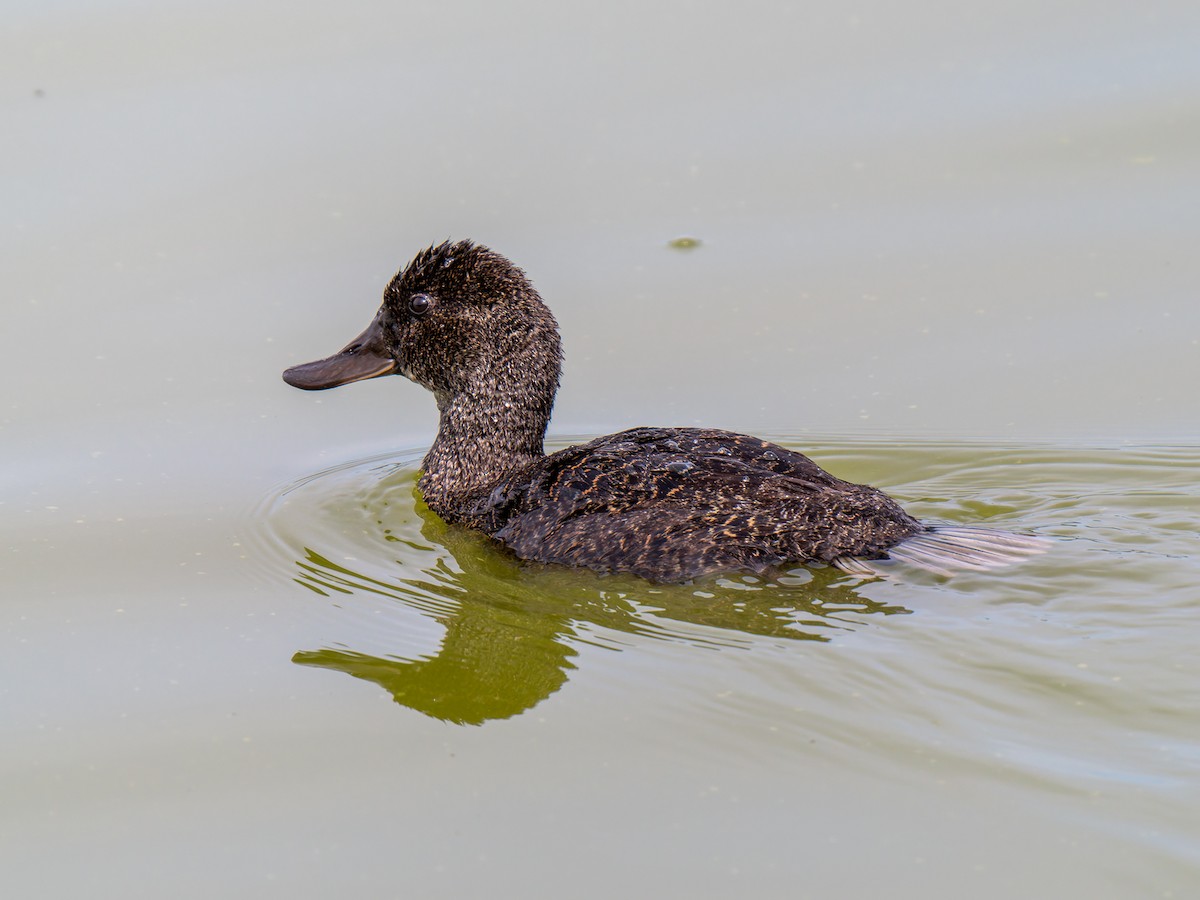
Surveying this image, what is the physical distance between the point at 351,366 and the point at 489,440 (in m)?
0.85

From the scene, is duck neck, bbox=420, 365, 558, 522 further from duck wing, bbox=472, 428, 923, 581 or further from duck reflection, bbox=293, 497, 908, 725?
duck reflection, bbox=293, 497, 908, 725

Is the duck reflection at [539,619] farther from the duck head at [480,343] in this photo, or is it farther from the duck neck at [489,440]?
the duck head at [480,343]

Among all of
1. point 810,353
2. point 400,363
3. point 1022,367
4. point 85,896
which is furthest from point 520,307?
point 85,896

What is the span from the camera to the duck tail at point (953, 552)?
652 cm

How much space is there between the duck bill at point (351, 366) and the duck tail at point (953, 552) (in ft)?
8.56

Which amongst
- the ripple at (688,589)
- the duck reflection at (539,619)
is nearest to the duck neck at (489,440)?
the ripple at (688,589)

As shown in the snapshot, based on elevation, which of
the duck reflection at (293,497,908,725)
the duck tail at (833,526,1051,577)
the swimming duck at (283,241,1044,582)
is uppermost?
the swimming duck at (283,241,1044,582)

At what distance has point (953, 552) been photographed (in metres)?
6.61

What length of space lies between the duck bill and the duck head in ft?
0.61

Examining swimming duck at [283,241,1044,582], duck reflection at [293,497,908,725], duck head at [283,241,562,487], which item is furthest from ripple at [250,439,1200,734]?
duck head at [283,241,562,487]

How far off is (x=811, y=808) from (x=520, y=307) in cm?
319

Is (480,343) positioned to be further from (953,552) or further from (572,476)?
(953,552)

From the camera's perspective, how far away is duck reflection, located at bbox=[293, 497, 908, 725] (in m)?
6.09

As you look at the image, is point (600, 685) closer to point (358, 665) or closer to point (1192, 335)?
point (358, 665)
